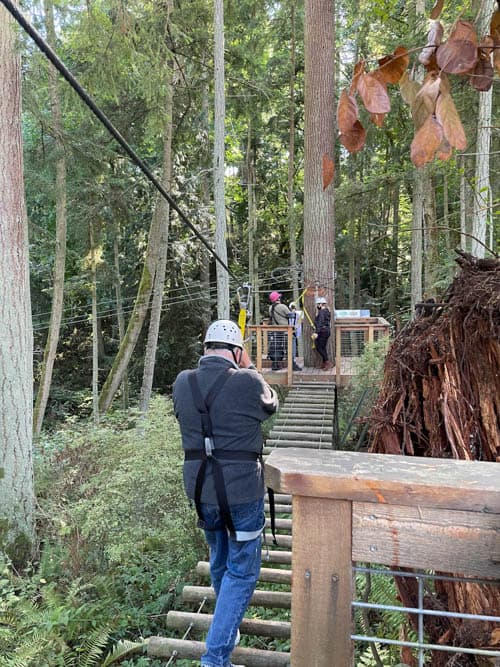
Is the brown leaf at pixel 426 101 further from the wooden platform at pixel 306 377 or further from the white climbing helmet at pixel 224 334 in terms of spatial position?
the wooden platform at pixel 306 377

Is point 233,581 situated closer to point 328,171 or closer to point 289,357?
point 328,171

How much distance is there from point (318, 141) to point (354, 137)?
9.42 metres

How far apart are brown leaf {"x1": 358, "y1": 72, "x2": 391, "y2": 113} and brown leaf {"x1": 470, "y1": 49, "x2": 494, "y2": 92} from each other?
305mm

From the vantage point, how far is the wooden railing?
1088 millimetres

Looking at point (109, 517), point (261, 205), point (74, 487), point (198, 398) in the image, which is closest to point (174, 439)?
point (109, 517)

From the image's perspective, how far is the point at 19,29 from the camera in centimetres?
572

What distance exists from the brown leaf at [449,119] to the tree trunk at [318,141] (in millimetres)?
9033

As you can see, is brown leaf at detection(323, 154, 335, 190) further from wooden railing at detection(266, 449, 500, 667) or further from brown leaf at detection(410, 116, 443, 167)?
wooden railing at detection(266, 449, 500, 667)

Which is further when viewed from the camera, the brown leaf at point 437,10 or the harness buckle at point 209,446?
the harness buckle at point 209,446

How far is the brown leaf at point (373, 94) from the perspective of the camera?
0.83m

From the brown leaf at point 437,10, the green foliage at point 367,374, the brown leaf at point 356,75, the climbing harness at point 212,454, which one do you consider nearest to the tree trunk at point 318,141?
the green foliage at point 367,374

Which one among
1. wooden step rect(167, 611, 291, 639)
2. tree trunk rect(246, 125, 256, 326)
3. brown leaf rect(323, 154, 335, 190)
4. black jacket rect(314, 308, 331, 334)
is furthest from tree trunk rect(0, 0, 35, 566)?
tree trunk rect(246, 125, 256, 326)

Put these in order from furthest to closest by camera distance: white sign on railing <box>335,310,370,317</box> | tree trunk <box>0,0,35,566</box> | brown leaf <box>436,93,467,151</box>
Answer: white sign on railing <box>335,310,370,317</box>
tree trunk <box>0,0,35,566</box>
brown leaf <box>436,93,467,151</box>

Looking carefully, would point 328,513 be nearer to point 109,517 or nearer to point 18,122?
point 109,517
